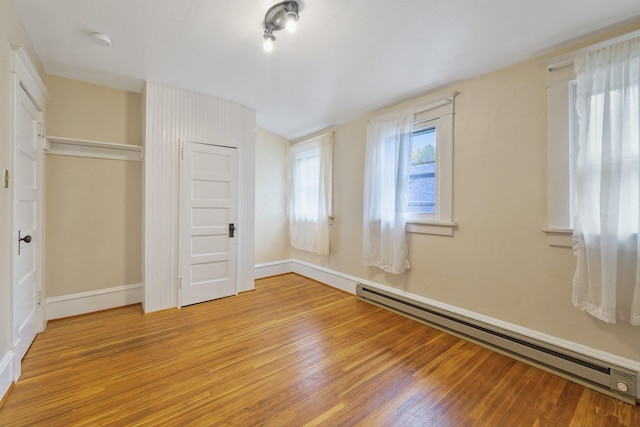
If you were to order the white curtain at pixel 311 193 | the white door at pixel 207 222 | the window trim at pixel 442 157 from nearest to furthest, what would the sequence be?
the window trim at pixel 442 157 → the white door at pixel 207 222 → the white curtain at pixel 311 193

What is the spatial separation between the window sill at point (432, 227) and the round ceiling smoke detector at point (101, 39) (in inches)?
141

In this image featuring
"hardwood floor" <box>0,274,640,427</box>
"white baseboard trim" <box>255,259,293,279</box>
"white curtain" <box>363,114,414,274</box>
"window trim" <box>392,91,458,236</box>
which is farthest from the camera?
"white baseboard trim" <box>255,259,293,279</box>

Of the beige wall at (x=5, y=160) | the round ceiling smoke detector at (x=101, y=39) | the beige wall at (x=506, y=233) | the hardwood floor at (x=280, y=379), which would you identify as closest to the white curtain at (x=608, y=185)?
the beige wall at (x=506, y=233)

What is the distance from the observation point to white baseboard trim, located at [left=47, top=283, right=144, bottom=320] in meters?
2.96

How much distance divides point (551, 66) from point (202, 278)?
4.30 m

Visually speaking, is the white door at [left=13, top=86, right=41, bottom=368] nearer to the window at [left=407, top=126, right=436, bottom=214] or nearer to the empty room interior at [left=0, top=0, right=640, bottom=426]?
the empty room interior at [left=0, top=0, right=640, bottom=426]

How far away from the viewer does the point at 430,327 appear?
2836 millimetres

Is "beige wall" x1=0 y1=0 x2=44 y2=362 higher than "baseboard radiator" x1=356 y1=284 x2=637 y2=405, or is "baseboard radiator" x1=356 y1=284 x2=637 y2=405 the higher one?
"beige wall" x1=0 y1=0 x2=44 y2=362

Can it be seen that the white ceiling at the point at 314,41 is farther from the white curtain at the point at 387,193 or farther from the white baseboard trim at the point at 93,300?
the white baseboard trim at the point at 93,300

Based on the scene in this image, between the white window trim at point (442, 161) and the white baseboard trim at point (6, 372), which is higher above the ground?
the white window trim at point (442, 161)

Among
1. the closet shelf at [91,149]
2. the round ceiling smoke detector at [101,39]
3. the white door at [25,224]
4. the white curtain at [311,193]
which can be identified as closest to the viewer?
the white door at [25,224]

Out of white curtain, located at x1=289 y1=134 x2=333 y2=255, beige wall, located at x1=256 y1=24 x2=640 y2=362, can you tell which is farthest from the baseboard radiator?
white curtain, located at x1=289 y1=134 x2=333 y2=255

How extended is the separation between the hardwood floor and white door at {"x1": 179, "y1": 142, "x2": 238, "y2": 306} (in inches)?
25.1

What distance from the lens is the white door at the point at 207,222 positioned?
338 cm
